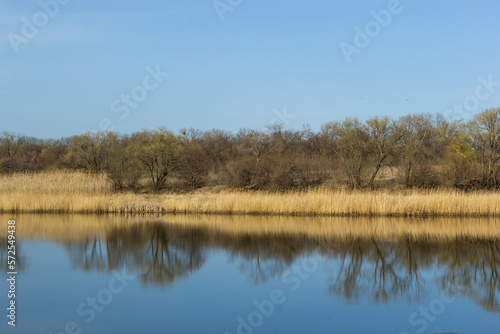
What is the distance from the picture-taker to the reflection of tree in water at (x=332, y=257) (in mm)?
9141

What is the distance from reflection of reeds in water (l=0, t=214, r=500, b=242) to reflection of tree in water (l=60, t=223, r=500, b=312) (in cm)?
73

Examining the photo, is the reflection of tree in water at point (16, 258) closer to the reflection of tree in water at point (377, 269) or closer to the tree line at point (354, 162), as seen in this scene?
the reflection of tree in water at point (377, 269)

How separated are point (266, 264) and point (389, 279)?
2810mm

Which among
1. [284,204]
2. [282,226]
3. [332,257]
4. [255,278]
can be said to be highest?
[284,204]

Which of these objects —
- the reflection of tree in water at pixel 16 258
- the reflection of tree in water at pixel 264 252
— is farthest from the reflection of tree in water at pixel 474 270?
the reflection of tree in water at pixel 16 258

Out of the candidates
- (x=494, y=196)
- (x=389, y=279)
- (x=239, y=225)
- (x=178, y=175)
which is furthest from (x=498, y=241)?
(x=178, y=175)

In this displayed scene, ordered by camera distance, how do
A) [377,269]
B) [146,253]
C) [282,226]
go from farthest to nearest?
[282,226] < [146,253] < [377,269]

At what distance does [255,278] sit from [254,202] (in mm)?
9964

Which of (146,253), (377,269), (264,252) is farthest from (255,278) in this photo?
(146,253)

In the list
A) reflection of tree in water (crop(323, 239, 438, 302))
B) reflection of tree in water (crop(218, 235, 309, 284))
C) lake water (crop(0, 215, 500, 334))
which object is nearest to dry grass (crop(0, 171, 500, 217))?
lake water (crop(0, 215, 500, 334))

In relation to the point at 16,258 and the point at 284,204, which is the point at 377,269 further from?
the point at 284,204

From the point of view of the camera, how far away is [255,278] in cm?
973

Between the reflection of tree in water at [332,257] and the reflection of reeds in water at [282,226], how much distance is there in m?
0.73

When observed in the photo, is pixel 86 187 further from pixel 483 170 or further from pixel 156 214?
pixel 483 170
